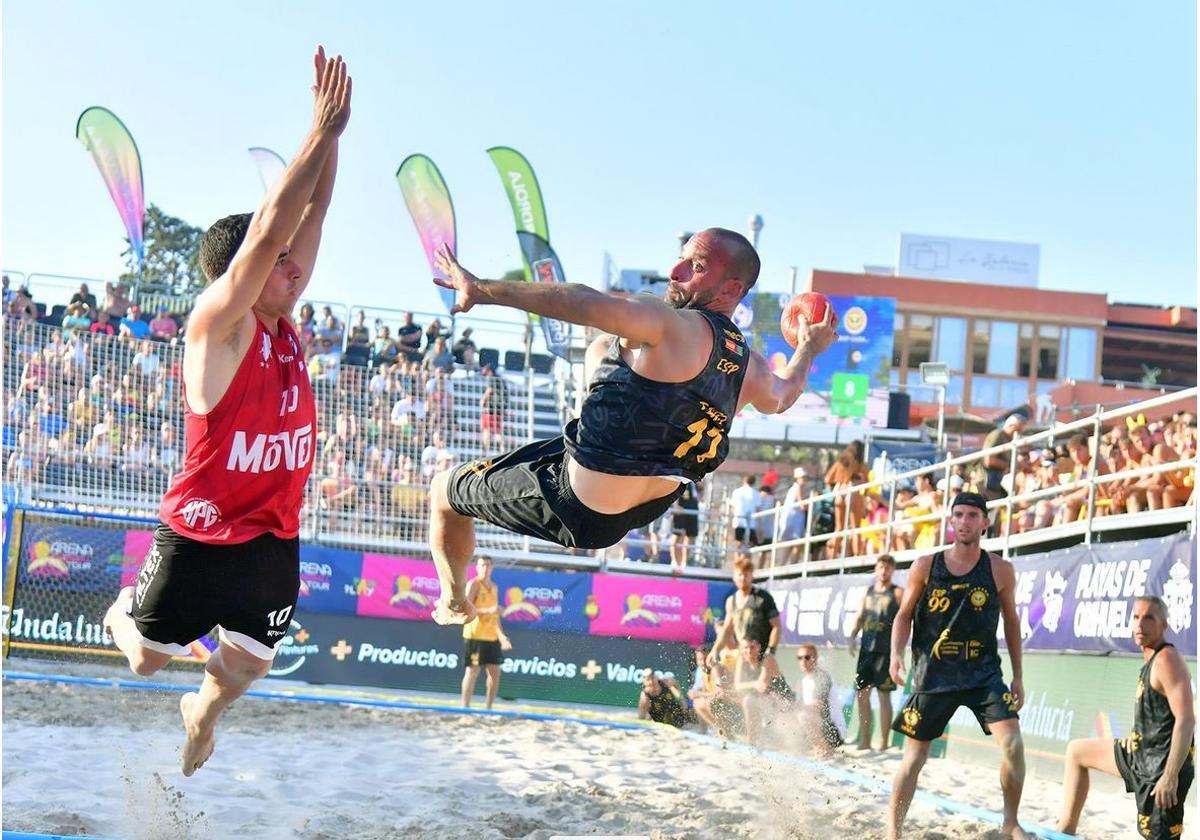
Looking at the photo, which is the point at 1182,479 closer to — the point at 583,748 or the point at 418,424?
the point at 583,748

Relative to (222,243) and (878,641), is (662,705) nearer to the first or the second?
(878,641)

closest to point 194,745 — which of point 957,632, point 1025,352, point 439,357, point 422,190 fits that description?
point 957,632

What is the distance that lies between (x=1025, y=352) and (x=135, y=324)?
27641mm

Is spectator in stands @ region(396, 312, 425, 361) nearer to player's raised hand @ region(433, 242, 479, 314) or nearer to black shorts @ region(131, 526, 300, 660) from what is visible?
black shorts @ region(131, 526, 300, 660)

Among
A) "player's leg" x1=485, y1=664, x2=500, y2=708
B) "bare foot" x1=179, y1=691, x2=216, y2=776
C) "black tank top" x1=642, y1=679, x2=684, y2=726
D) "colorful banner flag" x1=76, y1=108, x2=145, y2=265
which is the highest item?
"colorful banner flag" x1=76, y1=108, x2=145, y2=265

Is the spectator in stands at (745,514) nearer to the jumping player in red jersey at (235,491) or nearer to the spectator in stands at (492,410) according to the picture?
the spectator in stands at (492,410)

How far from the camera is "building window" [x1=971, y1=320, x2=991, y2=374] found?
127 feet

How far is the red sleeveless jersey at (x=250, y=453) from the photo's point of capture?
15.0 ft

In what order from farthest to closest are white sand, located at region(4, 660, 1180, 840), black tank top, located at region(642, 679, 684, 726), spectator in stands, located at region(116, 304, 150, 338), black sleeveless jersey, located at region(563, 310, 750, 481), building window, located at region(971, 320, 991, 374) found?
building window, located at region(971, 320, 991, 374), spectator in stands, located at region(116, 304, 150, 338), black tank top, located at region(642, 679, 684, 726), white sand, located at region(4, 660, 1180, 840), black sleeveless jersey, located at region(563, 310, 750, 481)

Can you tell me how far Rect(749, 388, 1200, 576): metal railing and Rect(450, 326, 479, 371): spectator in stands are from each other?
4545mm

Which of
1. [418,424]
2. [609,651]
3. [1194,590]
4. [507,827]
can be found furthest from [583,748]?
[418,424]

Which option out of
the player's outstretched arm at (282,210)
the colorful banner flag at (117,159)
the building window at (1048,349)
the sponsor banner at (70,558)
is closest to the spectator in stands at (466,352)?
the colorful banner flag at (117,159)

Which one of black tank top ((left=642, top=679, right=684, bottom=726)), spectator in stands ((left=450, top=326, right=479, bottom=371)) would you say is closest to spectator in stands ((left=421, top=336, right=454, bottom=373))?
spectator in stands ((left=450, top=326, right=479, bottom=371))

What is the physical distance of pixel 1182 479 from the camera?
29.0ft
